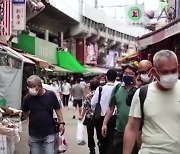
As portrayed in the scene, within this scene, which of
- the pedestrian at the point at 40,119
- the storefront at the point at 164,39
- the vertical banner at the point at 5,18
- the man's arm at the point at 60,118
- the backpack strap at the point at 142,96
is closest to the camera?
the backpack strap at the point at 142,96

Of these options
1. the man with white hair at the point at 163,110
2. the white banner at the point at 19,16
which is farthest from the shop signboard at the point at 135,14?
the man with white hair at the point at 163,110

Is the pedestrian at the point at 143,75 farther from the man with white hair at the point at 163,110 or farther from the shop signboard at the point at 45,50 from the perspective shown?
the shop signboard at the point at 45,50

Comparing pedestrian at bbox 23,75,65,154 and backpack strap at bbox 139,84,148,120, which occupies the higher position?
backpack strap at bbox 139,84,148,120

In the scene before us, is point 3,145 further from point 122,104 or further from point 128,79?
point 128,79

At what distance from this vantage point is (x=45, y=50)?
28.3 metres

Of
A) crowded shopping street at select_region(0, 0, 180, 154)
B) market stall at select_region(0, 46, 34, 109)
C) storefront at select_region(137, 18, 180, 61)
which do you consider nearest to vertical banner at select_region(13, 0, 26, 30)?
crowded shopping street at select_region(0, 0, 180, 154)

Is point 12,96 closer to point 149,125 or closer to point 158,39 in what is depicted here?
point 158,39

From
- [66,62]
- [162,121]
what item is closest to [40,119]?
[162,121]

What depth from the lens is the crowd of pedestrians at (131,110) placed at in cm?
387

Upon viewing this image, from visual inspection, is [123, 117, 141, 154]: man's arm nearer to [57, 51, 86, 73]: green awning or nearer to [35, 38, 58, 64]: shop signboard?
[35, 38, 58, 64]: shop signboard

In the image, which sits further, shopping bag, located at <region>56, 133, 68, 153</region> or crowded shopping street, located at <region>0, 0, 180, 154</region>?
shopping bag, located at <region>56, 133, 68, 153</region>

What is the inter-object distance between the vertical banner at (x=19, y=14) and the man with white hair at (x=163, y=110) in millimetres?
15100

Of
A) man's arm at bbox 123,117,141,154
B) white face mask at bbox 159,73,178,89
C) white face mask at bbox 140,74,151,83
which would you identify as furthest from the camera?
white face mask at bbox 140,74,151,83

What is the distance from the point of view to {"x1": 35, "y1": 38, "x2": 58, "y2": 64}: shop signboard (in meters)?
26.2
